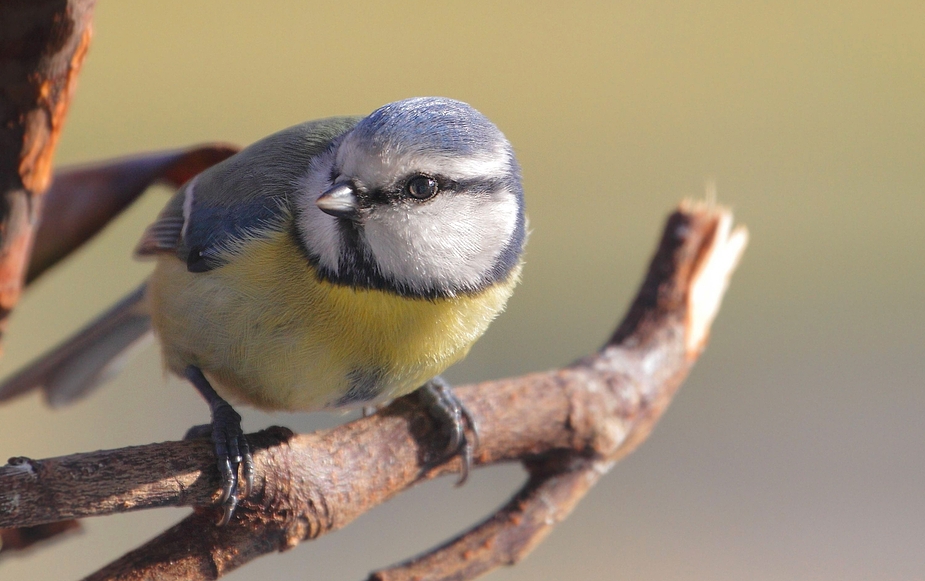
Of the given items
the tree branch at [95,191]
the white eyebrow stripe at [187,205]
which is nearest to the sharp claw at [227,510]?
the white eyebrow stripe at [187,205]

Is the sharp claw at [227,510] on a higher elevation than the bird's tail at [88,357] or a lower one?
higher

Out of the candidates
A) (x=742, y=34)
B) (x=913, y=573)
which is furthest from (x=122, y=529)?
(x=742, y=34)

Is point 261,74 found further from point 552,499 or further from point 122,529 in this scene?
point 552,499

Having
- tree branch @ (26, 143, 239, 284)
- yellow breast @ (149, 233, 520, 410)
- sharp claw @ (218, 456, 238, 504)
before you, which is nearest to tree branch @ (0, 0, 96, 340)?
tree branch @ (26, 143, 239, 284)

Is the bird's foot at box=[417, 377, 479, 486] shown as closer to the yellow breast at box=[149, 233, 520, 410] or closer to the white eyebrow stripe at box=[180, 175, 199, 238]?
the yellow breast at box=[149, 233, 520, 410]

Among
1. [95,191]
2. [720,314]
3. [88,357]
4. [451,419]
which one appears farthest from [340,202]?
[720,314]

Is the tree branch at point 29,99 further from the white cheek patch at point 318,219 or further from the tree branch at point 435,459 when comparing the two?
the tree branch at point 435,459
